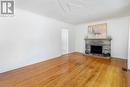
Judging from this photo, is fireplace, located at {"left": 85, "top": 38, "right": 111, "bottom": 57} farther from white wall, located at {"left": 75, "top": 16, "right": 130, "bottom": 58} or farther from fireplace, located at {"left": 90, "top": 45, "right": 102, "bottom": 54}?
white wall, located at {"left": 75, "top": 16, "right": 130, "bottom": 58}

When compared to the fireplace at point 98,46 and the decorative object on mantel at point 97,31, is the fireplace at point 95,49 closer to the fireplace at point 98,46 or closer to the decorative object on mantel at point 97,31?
the fireplace at point 98,46

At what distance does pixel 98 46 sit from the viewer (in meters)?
6.18

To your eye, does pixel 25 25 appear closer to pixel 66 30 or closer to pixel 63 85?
pixel 63 85

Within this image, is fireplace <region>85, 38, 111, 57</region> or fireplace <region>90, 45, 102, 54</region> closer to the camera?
fireplace <region>85, 38, 111, 57</region>

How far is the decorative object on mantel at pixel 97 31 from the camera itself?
6.05 m

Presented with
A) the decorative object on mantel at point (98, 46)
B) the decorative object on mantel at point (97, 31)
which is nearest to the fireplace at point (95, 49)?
the decorative object on mantel at point (98, 46)

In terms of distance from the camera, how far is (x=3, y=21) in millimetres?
3209

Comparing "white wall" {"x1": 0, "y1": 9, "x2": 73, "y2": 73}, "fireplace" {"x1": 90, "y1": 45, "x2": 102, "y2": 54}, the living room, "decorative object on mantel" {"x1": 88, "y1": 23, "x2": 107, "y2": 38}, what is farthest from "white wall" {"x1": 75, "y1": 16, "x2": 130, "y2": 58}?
"white wall" {"x1": 0, "y1": 9, "x2": 73, "y2": 73}

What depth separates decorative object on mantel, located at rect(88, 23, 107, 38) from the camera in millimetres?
6055

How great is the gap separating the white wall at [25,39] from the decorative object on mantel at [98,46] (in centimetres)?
258

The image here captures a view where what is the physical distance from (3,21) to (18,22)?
1.72ft

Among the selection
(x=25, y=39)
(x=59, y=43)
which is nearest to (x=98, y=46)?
(x=59, y=43)

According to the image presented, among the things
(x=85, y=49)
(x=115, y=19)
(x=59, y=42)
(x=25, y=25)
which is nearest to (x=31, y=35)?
(x=25, y=25)

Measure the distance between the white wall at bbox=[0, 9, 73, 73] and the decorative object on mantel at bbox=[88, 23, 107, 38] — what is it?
2.69 meters
